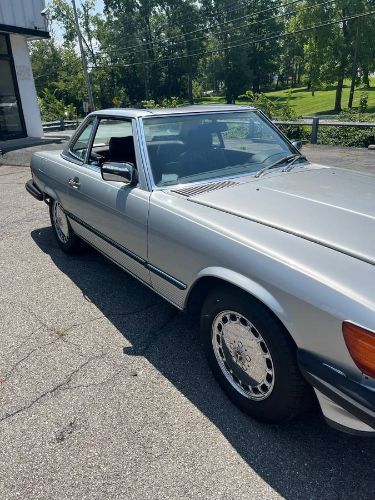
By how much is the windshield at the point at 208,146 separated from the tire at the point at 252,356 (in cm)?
116

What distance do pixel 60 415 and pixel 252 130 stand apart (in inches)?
110

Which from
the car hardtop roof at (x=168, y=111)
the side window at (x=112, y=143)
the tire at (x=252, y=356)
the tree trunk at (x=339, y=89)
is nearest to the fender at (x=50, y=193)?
the side window at (x=112, y=143)

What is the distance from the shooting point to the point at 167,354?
9.89 feet

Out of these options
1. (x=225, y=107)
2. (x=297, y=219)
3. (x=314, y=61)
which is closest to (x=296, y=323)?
(x=297, y=219)

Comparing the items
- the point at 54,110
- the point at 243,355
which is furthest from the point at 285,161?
the point at 54,110

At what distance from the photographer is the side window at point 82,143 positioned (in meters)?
4.19

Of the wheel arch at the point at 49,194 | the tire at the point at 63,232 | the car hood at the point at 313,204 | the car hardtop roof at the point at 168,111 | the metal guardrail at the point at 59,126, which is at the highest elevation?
the car hardtop roof at the point at 168,111

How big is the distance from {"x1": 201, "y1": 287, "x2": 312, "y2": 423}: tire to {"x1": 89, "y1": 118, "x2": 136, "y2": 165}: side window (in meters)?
1.81

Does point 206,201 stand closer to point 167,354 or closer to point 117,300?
point 167,354

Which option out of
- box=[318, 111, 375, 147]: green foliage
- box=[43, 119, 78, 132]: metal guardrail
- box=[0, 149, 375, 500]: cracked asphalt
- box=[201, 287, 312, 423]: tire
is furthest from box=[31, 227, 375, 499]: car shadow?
box=[43, 119, 78, 132]: metal guardrail

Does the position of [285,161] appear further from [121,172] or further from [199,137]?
[121,172]

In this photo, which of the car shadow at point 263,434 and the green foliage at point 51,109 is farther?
the green foliage at point 51,109

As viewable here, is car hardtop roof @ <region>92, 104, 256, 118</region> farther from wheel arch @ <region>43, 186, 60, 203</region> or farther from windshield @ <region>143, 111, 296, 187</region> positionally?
wheel arch @ <region>43, 186, 60, 203</region>

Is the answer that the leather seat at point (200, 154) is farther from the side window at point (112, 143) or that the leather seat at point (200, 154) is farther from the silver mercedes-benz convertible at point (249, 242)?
the side window at point (112, 143)
